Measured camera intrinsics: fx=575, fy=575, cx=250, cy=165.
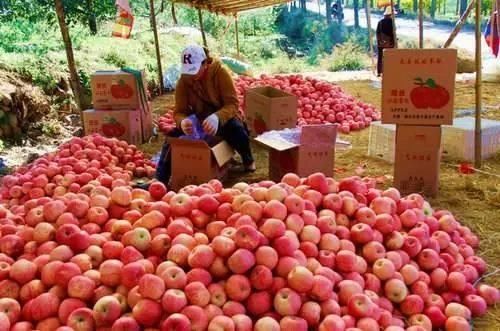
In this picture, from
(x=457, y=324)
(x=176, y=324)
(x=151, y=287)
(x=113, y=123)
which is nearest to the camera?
(x=176, y=324)

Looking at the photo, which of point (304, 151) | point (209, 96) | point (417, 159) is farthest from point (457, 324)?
point (209, 96)

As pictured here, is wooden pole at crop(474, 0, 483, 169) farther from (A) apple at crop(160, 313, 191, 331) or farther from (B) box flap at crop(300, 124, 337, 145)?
(A) apple at crop(160, 313, 191, 331)

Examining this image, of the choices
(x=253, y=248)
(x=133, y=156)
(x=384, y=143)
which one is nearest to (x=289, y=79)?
(x=384, y=143)

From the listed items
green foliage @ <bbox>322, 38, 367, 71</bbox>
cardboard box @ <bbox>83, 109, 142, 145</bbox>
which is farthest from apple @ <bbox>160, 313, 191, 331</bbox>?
green foliage @ <bbox>322, 38, 367, 71</bbox>

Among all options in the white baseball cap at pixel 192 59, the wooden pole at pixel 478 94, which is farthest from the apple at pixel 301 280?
the wooden pole at pixel 478 94

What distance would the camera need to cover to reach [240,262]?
1929 mm

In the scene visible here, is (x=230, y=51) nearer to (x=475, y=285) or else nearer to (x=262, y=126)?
(x=262, y=126)

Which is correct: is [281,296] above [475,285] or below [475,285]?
above

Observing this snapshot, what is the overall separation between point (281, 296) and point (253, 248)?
192mm

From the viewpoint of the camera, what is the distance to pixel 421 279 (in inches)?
90.6

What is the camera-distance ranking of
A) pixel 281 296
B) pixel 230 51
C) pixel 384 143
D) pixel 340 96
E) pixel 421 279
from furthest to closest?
pixel 230 51, pixel 340 96, pixel 384 143, pixel 421 279, pixel 281 296

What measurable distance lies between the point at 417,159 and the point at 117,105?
289 centimetres

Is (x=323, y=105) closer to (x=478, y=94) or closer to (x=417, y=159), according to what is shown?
(x=478, y=94)

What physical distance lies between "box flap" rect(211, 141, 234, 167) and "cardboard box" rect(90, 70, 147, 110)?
1.47 meters
